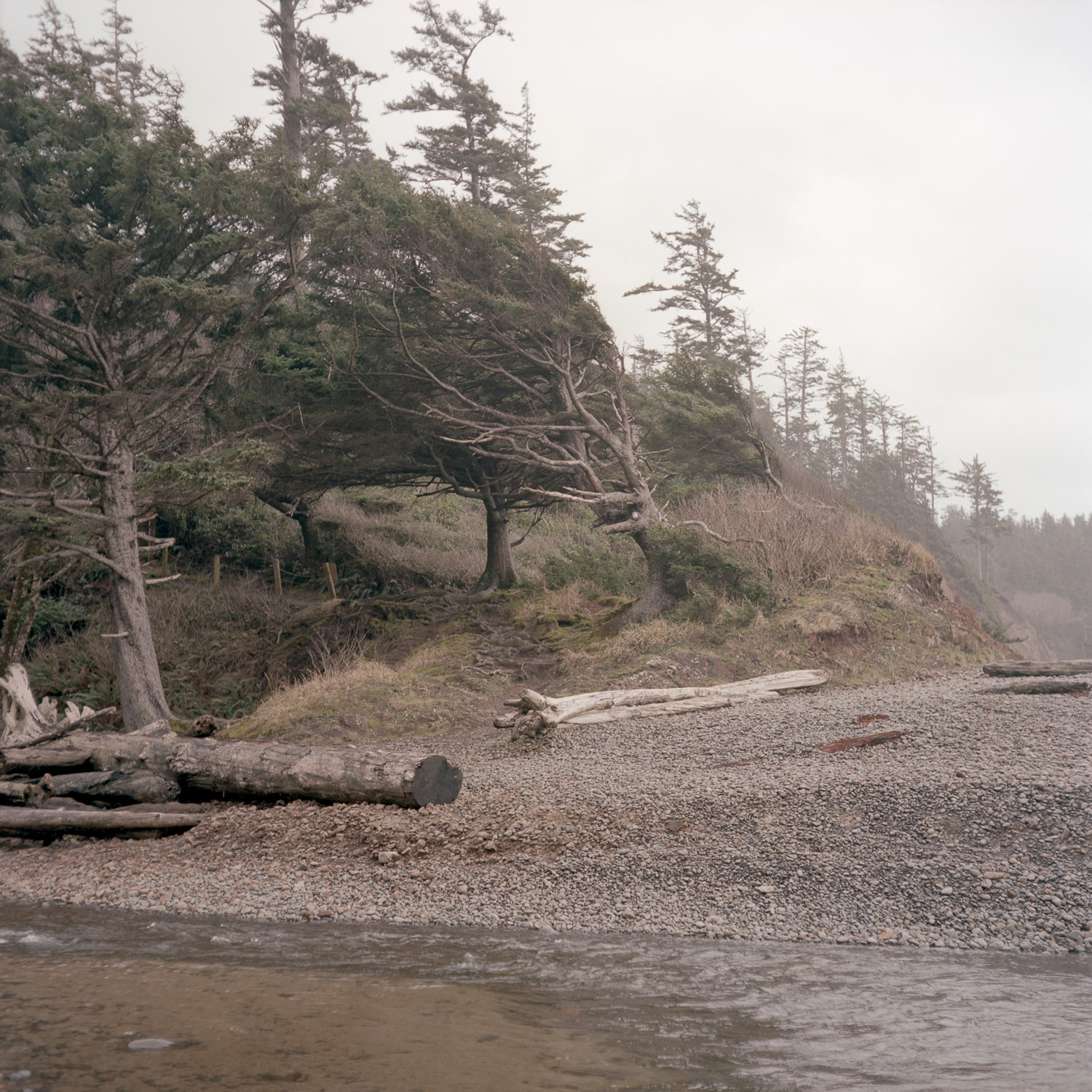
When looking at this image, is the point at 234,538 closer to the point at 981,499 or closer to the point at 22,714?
the point at 22,714

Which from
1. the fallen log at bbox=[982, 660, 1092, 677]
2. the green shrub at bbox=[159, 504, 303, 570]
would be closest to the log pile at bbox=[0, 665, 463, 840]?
the fallen log at bbox=[982, 660, 1092, 677]

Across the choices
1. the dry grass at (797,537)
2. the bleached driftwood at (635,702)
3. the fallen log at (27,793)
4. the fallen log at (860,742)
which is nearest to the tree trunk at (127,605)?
the fallen log at (27,793)

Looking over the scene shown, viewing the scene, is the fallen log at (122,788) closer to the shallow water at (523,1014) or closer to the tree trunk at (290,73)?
the shallow water at (523,1014)

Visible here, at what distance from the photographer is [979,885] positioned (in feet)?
14.6

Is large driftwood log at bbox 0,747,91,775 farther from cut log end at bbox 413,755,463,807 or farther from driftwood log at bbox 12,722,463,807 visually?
cut log end at bbox 413,755,463,807

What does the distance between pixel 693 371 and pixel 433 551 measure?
28.2 feet

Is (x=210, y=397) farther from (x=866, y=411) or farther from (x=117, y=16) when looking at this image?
(x=866, y=411)

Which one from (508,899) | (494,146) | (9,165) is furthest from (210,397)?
(494,146)

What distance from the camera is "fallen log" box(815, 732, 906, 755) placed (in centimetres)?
714

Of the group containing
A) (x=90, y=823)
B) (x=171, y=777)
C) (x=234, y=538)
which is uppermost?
(x=234, y=538)

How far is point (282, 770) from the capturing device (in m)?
6.80

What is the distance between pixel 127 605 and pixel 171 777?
5.39 meters

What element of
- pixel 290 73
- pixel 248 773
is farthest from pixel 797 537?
pixel 290 73

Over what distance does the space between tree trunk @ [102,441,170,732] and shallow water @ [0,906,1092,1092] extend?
7.76 m
